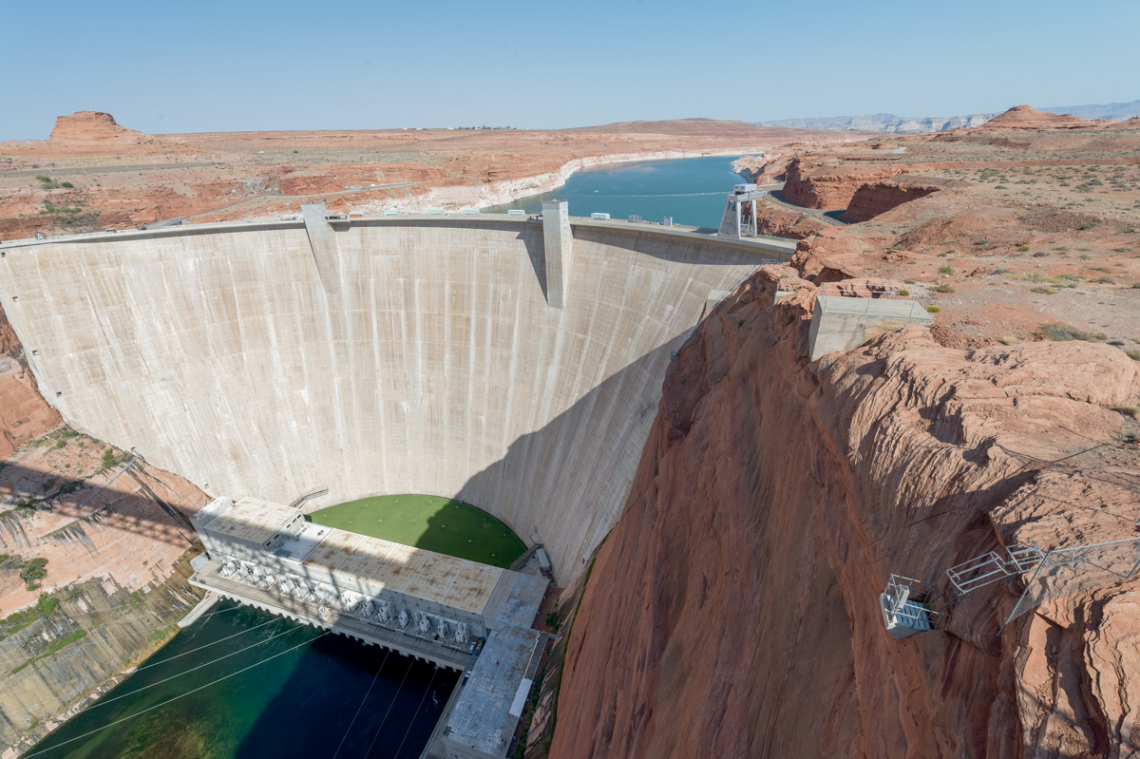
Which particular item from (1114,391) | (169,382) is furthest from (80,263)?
(1114,391)

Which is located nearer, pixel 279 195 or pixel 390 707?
pixel 390 707

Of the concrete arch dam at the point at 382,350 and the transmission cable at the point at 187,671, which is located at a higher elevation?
the concrete arch dam at the point at 382,350

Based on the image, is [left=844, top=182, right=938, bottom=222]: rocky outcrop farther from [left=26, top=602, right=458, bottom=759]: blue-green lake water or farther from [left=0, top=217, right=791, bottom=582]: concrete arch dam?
[left=26, top=602, right=458, bottom=759]: blue-green lake water

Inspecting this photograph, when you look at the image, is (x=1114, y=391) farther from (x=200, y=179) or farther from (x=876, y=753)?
(x=200, y=179)

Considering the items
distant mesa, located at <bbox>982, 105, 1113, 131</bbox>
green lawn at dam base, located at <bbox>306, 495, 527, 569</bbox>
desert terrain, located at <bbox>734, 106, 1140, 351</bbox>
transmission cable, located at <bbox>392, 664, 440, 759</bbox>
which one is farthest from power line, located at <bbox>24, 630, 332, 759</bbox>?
distant mesa, located at <bbox>982, 105, 1113, 131</bbox>

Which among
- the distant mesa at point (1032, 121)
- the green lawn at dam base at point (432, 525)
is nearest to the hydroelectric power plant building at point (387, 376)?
the green lawn at dam base at point (432, 525)

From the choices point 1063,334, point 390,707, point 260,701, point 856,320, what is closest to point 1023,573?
point 856,320

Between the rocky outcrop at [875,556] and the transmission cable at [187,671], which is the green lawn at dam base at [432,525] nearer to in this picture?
the transmission cable at [187,671]

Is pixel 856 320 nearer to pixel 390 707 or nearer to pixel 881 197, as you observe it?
pixel 390 707
